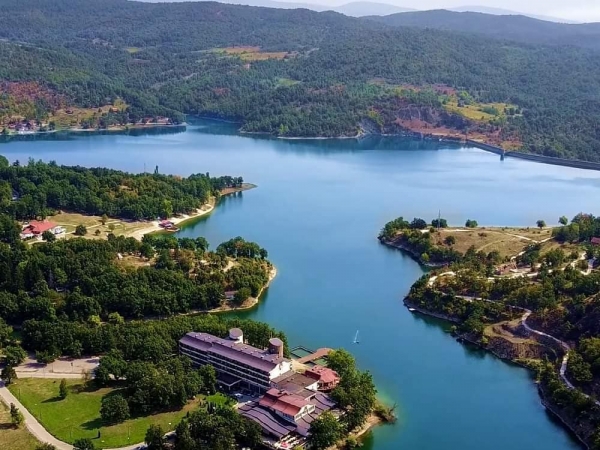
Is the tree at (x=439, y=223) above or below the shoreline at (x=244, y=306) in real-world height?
above

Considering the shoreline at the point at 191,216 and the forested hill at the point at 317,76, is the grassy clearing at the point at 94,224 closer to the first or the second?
the shoreline at the point at 191,216

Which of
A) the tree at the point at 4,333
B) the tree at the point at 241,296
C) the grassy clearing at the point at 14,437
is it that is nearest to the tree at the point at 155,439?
the grassy clearing at the point at 14,437

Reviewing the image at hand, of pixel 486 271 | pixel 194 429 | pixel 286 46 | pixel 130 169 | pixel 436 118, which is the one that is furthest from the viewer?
pixel 286 46

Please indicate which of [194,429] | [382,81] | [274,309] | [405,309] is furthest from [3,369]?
[382,81]

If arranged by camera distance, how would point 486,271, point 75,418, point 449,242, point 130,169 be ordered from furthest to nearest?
point 130,169, point 449,242, point 486,271, point 75,418

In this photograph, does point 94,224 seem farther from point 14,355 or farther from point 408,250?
point 14,355

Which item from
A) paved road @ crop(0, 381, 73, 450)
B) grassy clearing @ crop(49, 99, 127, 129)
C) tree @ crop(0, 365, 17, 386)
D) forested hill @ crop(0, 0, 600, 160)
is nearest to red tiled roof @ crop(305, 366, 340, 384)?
paved road @ crop(0, 381, 73, 450)

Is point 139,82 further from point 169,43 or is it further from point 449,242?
point 449,242
